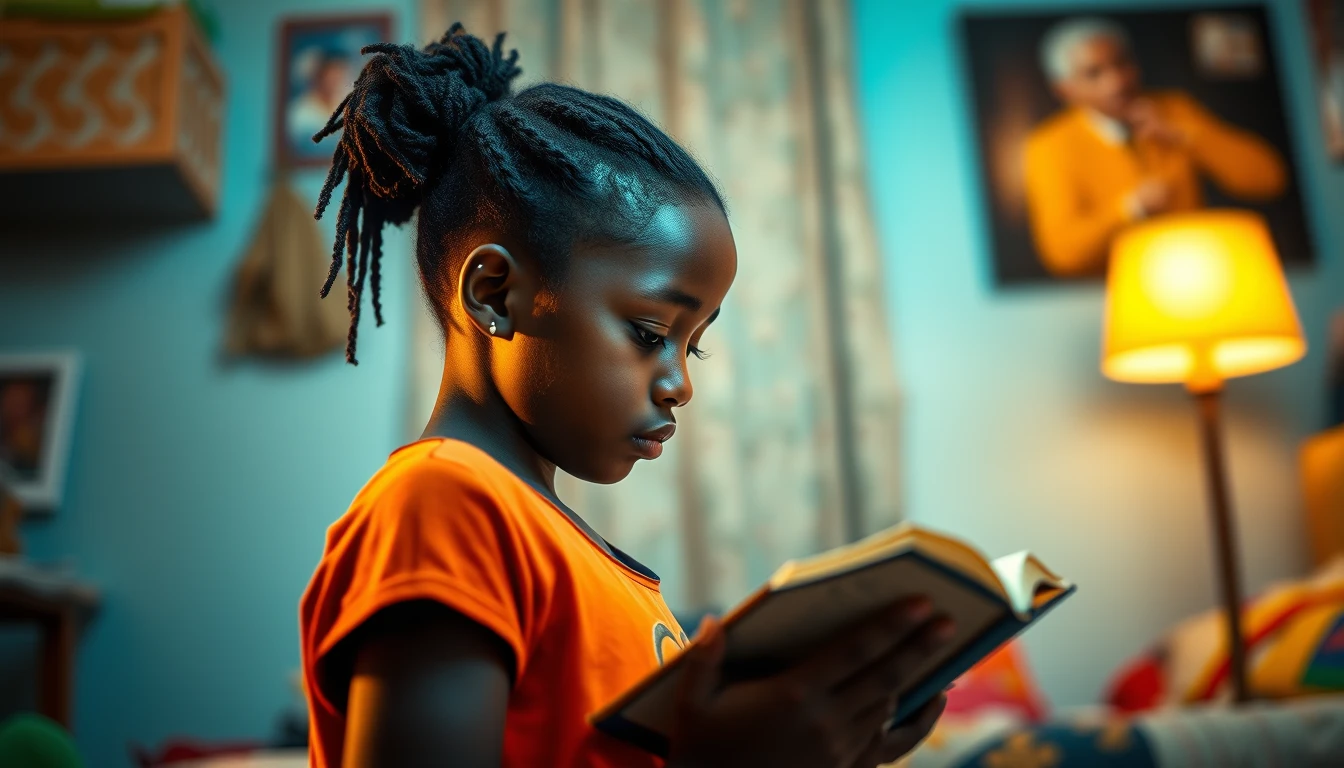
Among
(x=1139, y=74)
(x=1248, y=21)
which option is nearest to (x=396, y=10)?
(x=1139, y=74)

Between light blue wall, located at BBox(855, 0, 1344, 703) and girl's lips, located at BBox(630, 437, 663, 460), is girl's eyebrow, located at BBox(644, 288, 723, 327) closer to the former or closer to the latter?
girl's lips, located at BBox(630, 437, 663, 460)

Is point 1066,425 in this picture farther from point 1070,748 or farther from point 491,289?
point 491,289

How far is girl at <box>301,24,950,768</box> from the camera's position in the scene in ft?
1.57

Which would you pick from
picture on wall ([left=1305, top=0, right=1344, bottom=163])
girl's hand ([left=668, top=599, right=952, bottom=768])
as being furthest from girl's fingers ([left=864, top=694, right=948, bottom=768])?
picture on wall ([left=1305, top=0, right=1344, bottom=163])

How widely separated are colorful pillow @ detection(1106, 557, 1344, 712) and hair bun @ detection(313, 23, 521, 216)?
1.63 metres

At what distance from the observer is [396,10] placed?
3.05 metres

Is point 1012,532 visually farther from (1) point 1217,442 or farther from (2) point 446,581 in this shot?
(2) point 446,581

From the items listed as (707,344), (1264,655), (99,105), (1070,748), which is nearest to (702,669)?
(1070,748)

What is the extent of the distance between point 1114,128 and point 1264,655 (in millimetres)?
1426

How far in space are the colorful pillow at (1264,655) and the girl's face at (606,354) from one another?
1539mm

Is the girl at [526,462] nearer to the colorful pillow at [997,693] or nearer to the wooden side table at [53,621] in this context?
the colorful pillow at [997,693]

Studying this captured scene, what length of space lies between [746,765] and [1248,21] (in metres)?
3.12

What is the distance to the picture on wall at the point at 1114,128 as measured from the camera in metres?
2.88

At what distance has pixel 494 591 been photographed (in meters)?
0.49
